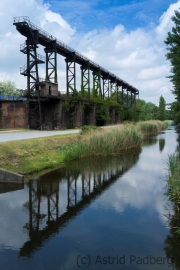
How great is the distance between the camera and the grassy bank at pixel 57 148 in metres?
14.1

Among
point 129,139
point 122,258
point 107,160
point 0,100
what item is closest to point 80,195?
point 122,258

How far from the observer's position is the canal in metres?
6.00

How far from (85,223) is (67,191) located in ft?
11.6

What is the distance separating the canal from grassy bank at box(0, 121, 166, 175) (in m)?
1.58

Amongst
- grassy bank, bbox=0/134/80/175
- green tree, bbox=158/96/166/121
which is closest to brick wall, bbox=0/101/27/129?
grassy bank, bbox=0/134/80/175

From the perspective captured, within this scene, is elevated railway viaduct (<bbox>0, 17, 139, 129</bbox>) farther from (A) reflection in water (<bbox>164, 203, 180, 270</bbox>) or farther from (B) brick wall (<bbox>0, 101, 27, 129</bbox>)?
(A) reflection in water (<bbox>164, 203, 180, 270</bbox>)

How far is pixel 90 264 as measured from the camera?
5.82m

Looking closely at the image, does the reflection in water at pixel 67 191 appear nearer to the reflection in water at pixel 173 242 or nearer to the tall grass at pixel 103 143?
the tall grass at pixel 103 143

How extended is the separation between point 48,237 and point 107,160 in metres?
11.5

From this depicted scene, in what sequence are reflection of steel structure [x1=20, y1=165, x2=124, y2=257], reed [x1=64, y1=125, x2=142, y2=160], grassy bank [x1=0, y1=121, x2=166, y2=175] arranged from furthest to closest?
reed [x1=64, y1=125, x2=142, y2=160] → grassy bank [x1=0, y1=121, x2=166, y2=175] → reflection of steel structure [x1=20, y1=165, x2=124, y2=257]

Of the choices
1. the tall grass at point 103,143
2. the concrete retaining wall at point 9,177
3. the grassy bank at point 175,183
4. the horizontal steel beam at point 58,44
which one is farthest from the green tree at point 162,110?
the concrete retaining wall at point 9,177

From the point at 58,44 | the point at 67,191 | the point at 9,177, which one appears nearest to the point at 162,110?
the point at 58,44

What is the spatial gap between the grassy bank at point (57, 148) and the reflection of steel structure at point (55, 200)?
2066 millimetres

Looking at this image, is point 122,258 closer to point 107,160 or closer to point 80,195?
point 80,195
